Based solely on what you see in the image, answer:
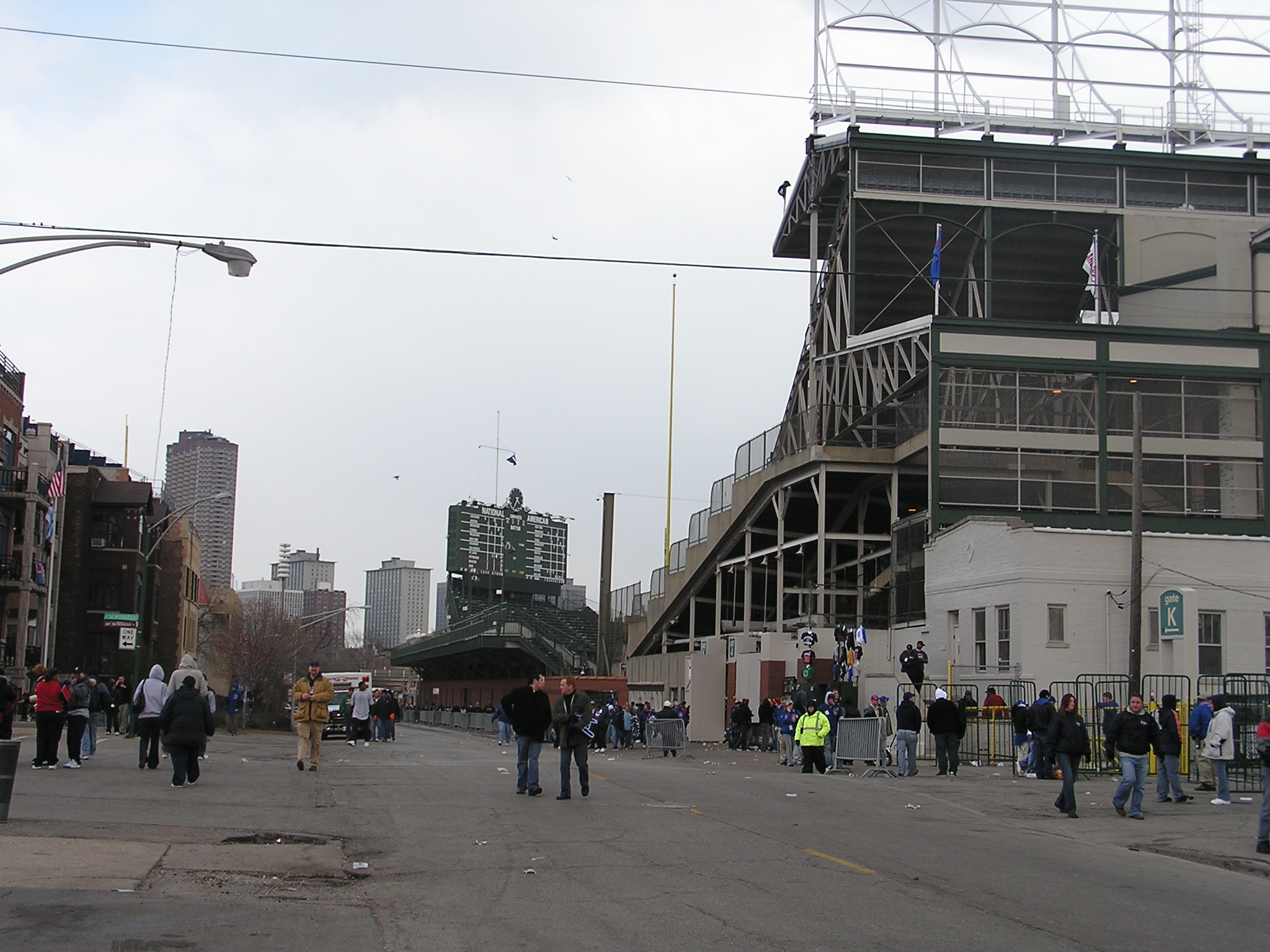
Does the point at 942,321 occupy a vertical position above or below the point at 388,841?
above

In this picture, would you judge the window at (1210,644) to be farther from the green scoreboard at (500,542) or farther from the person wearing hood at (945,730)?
the green scoreboard at (500,542)

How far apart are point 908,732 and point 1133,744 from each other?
8307 mm

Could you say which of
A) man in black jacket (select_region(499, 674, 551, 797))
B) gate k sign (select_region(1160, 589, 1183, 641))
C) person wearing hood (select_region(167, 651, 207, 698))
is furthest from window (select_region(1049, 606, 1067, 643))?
person wearing hood (select_region(167, 651, 207, 698))

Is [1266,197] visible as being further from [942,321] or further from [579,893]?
[579,893]

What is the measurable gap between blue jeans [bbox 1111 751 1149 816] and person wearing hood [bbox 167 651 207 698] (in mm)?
12180

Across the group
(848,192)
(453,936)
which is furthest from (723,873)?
(848,192)

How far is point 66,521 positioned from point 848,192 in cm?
4088

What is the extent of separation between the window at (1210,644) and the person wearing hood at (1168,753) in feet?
47.4

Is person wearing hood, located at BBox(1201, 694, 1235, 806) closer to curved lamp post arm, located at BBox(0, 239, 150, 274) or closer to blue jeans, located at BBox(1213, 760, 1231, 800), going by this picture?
blue jeans, located at BBox(1213, 760, 1231, 800)

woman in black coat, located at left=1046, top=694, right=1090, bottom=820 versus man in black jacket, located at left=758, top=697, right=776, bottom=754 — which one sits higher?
woman in black coat, located at left=1046, top=694, right=1090, bottom=820

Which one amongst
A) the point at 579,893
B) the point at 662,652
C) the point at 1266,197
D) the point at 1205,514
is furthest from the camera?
the point at 662,652

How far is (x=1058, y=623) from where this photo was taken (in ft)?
107

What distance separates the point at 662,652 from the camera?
61.8m

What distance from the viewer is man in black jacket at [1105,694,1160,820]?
53.2 ft
